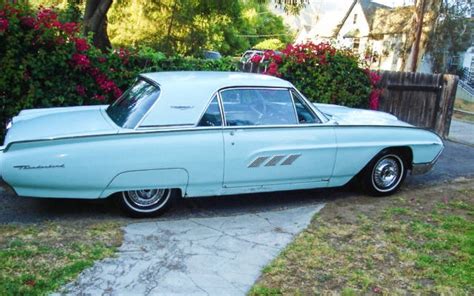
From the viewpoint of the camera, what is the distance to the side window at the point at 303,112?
18.1ft

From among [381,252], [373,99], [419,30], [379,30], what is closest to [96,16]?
[373,99]

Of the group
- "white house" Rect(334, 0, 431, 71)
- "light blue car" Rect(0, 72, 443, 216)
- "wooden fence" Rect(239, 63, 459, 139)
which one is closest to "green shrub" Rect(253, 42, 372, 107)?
"wooden fence" Rect(239, 63, 459, 139)

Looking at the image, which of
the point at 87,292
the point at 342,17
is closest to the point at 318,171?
the point at 87,292

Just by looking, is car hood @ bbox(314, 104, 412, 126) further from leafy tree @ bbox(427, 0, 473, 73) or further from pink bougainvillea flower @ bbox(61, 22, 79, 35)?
leafy tree @ bbox(427, 0, 473, 73)

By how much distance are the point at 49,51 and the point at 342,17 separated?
4144cm

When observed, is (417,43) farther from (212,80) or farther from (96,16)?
(212,80)

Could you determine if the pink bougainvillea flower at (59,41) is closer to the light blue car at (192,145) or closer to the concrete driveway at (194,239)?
the light blue car at (192,145)

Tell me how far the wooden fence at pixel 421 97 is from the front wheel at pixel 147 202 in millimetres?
6863

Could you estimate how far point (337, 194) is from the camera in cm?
629

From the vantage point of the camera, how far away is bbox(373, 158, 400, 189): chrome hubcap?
607 cm

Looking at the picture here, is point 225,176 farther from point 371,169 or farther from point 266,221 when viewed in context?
point 371,169

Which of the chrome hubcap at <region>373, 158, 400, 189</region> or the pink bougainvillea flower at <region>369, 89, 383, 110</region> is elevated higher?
the pink bougainvillea flower at <region>369, 89, 383, 110</region>

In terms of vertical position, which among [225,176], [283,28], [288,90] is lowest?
[225,176]

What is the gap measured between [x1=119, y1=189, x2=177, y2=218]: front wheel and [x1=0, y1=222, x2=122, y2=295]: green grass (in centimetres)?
26
